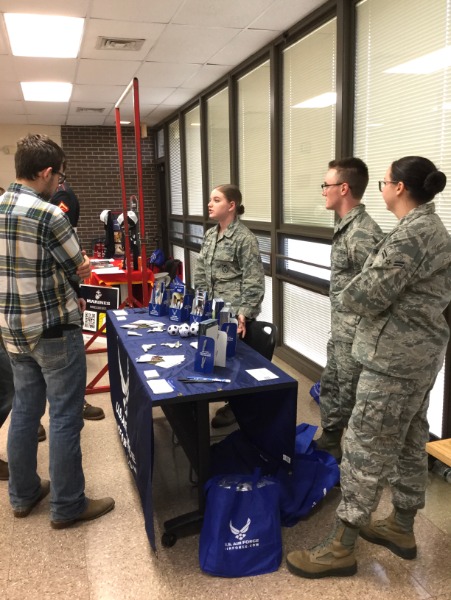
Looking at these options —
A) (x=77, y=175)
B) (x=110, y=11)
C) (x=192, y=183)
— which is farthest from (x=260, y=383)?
(x=77, y=175)

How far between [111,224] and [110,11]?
258cm

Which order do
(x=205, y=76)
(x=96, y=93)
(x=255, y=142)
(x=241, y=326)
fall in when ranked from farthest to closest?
(x=96, y=93), (x=205, y=76), (x=255, y=142), (x=241, y=326)

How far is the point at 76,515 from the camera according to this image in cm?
223

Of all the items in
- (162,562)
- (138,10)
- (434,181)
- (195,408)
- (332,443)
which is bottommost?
(162,562)

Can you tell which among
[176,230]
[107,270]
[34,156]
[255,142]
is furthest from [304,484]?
[176,230]

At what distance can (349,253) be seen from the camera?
2359mm

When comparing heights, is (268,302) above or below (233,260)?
below

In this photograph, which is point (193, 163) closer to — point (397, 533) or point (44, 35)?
point (44, 35)

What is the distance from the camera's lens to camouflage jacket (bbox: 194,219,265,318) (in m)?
2.89

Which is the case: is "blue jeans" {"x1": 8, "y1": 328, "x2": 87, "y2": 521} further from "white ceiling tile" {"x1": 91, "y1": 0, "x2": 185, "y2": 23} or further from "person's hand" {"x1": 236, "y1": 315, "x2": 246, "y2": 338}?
"white ceiling tile" {"x1": 91, "y1": 0, "x2": 185, "y2": 23}

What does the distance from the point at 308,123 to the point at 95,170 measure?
5.41 metres

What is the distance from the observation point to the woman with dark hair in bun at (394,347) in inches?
65.7

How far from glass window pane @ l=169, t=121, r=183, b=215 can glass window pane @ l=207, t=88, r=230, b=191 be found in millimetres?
1489

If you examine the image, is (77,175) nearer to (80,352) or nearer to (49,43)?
(49,43)
